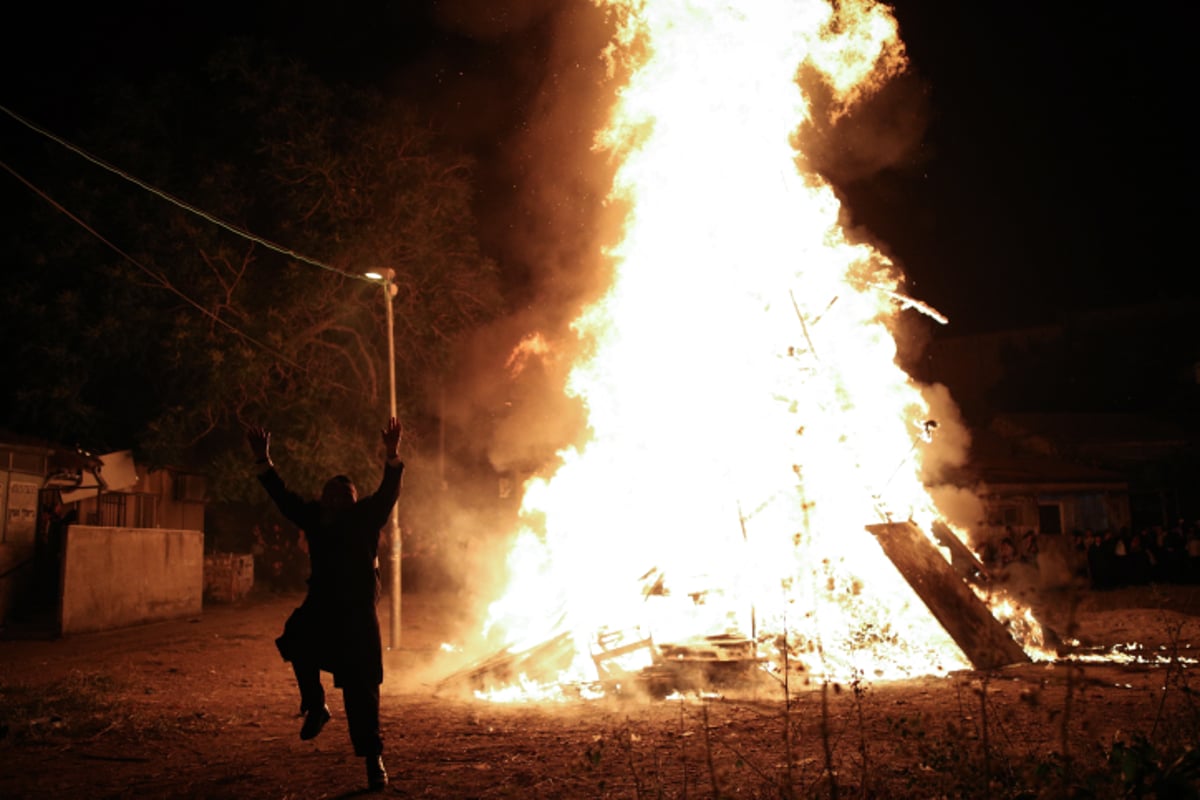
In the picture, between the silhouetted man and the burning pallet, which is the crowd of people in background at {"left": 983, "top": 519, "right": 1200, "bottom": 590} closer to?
the burning pallet

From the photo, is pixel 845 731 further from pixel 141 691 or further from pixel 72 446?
pixel 72 446

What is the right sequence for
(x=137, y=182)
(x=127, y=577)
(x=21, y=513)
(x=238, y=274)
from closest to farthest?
1. (x=137, y=182)
2. (x=127, y=577)
3. (x=21, y=513)
4. (x=238, y=274)

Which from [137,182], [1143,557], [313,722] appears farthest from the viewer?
[1143,557]

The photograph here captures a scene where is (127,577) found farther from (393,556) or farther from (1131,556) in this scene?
(1131,556)

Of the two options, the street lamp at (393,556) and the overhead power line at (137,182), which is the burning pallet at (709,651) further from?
the overhead power line at (137,182)

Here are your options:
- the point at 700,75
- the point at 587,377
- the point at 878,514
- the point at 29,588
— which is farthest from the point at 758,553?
the point at 29,588

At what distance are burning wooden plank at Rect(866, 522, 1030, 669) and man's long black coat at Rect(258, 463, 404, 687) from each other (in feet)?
23.3

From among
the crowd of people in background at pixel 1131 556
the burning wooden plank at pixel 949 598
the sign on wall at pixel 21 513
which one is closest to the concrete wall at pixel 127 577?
the sign on wall at pixel 21 513

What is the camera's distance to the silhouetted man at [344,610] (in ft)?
17.9

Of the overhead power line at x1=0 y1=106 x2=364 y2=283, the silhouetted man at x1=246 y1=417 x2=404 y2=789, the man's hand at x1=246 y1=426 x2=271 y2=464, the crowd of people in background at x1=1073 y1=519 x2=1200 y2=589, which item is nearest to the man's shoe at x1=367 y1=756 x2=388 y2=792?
the silhouetted man at x1=246 y1=417 x2=404 y2=789

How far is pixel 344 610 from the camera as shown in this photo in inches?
219

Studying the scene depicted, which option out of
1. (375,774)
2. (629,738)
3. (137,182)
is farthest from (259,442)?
(137,182)

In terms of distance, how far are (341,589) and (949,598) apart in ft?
25.0

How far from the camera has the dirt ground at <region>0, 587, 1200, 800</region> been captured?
5.18m
